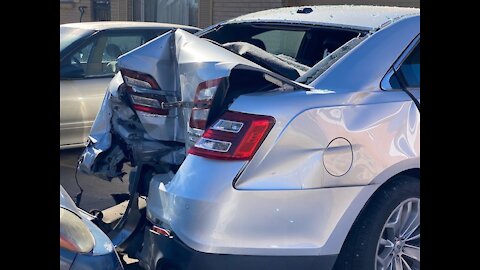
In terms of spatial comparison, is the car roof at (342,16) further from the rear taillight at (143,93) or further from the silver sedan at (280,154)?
the rear taillight at (143,93)

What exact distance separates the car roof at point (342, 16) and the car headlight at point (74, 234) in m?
1.97

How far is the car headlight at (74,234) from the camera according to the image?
259 cm

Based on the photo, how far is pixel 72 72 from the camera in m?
6.16

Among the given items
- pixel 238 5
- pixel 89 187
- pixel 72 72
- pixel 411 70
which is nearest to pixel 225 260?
pixel 411 70

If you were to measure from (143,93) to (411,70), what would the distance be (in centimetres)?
152

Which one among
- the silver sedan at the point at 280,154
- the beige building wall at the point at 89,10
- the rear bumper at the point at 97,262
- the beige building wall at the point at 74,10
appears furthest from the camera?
the beige building wall at the point at 74,10

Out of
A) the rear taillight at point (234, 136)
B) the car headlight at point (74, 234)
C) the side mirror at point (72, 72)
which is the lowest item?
the car headlight at point (74, 234)

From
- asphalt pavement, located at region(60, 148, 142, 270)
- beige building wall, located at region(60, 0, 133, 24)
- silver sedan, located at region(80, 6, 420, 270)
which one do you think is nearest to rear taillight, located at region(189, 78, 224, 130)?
silver sedan, located at region(80, 6, 420, 270)

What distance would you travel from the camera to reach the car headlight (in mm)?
2586

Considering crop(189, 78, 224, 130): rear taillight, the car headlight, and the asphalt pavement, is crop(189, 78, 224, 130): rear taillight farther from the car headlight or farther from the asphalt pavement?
the asphalt pavement

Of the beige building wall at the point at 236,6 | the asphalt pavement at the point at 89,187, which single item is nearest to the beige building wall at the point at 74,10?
the beige building wall at the point at 236,6

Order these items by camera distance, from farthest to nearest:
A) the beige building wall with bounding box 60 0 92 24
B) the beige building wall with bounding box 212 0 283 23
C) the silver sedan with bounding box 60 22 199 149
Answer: the beige building wall with bounding box 60 0 92 24 → the beige building wall with bounding box 212 0 283 23 → the silver sedan with bounding box 60 22 199 149

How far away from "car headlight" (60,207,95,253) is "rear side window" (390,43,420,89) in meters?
1.79
